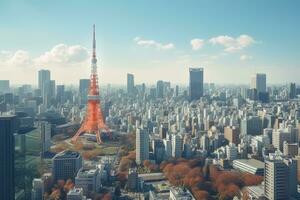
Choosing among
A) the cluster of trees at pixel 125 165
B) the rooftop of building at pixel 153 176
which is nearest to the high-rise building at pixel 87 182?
the cluster of trees at pixel 125 165

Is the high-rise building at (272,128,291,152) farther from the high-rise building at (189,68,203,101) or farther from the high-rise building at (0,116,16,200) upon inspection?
the high-rise building at (189,68,203,101)

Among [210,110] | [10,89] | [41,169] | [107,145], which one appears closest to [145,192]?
[41,169]

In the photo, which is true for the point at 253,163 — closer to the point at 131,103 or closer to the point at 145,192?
the point at 145,192

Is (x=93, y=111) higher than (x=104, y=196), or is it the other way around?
(x=93, y=111)

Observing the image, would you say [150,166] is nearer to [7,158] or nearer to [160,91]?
[7,158]

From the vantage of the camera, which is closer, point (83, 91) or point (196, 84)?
point (83, 91)

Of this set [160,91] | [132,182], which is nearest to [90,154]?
[132,182]
